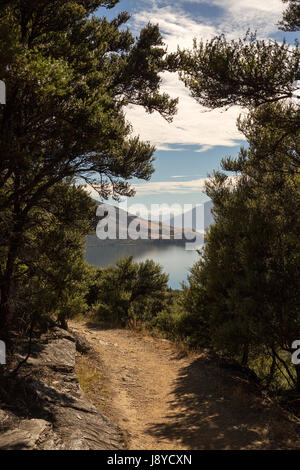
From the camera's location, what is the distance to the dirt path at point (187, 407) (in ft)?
19.5

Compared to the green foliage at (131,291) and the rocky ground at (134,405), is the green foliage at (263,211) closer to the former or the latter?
the rocky ground at (134,405)

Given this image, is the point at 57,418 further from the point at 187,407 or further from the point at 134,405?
the point at 187,407

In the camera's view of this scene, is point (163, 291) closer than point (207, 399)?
No

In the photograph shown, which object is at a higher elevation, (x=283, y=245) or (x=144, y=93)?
(x=144, y=93)

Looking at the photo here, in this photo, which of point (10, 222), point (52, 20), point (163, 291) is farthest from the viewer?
point (163, 291)

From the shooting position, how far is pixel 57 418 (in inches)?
210

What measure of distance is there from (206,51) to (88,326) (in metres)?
16.0

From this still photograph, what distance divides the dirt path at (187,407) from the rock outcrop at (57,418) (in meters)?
0.78

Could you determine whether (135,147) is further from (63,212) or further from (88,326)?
(88,326)

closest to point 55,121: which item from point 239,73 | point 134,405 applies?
point 239,73

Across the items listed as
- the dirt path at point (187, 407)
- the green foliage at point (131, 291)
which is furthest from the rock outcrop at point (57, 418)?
the green foliage at point (131, 291)

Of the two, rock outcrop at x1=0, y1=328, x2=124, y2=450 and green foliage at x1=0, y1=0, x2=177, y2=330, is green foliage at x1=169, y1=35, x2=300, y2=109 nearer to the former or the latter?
green foliage at x1=0, y1=0, x2=177, y2=330
